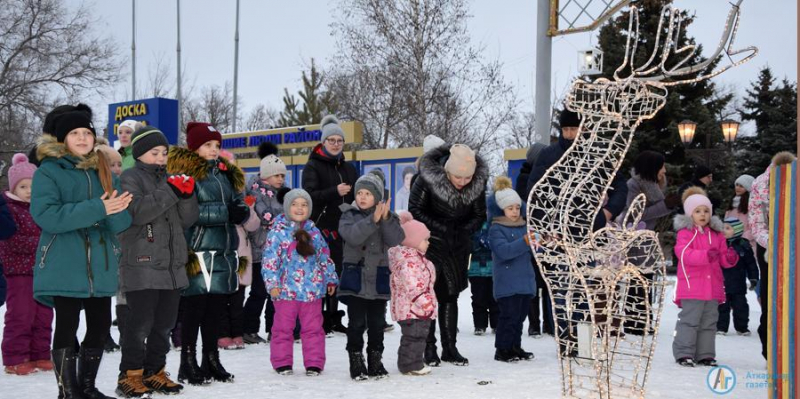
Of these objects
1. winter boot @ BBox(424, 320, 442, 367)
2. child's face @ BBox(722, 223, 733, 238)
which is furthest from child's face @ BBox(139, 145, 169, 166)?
child's face @ BBox(722, 223, 733, 238)

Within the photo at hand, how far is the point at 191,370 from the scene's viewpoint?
5461 millimetres

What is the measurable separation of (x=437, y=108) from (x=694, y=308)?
16120mm

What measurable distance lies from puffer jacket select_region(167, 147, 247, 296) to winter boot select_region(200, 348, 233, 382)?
44cm

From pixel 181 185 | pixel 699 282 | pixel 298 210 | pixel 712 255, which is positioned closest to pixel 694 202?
pixel 712 255

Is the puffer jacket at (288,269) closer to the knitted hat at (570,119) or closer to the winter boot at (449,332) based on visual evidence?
the winter boot at (449,332)

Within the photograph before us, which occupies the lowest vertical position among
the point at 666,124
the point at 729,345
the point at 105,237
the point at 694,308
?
the point at 729,345

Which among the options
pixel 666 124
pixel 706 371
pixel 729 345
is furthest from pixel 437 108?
pixel 706 371

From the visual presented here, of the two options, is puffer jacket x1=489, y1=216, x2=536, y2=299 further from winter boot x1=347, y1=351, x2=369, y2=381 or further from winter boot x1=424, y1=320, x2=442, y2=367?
A: winter boot x1=347, y1=351, x2=369, y2=381

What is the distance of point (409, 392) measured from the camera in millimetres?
5297

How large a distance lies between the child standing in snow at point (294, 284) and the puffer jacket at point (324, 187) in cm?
152

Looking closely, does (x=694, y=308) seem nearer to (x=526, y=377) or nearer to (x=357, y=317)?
(x=526, y=377)

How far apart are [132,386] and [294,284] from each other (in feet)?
4.62

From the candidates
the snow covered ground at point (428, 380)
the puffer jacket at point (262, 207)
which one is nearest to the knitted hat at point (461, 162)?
the snow covered ground at point (428, 380)

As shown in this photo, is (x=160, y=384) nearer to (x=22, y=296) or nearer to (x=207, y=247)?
(x=207, y=247)
